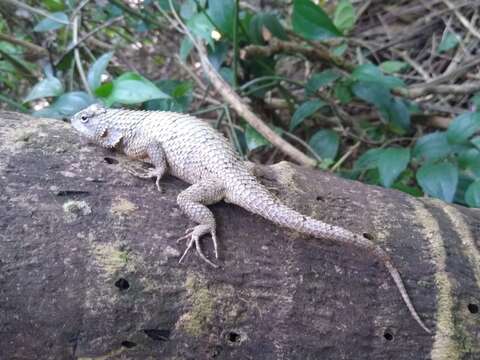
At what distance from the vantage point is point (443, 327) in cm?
187

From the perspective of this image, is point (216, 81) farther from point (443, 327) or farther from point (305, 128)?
point (443, 327)

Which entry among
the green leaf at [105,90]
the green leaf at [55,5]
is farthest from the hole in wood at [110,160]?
the green leaf at [55,5]

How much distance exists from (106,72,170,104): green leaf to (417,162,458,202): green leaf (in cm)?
169

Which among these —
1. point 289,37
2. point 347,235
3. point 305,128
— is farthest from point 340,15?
point 347,235

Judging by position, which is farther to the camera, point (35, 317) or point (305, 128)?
point (305, 128)

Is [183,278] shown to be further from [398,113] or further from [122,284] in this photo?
[398,113]

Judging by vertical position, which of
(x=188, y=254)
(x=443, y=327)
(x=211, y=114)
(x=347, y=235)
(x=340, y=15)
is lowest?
(x=211, y=114)

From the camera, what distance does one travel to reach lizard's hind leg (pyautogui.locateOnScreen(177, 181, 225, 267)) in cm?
186

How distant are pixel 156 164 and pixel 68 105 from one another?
42.1 inches

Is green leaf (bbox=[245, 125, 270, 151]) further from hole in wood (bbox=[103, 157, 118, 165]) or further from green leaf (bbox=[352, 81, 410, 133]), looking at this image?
hole in wood (bbox=[103, 157, 118, 165])

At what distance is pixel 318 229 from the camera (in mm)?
1918

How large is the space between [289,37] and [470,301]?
3133 mm

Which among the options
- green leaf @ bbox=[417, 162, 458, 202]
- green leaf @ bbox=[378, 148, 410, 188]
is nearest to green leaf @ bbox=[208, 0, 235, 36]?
green leaf @ bbox=[378, 148, 410, 188]

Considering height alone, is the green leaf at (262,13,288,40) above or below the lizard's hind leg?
above
